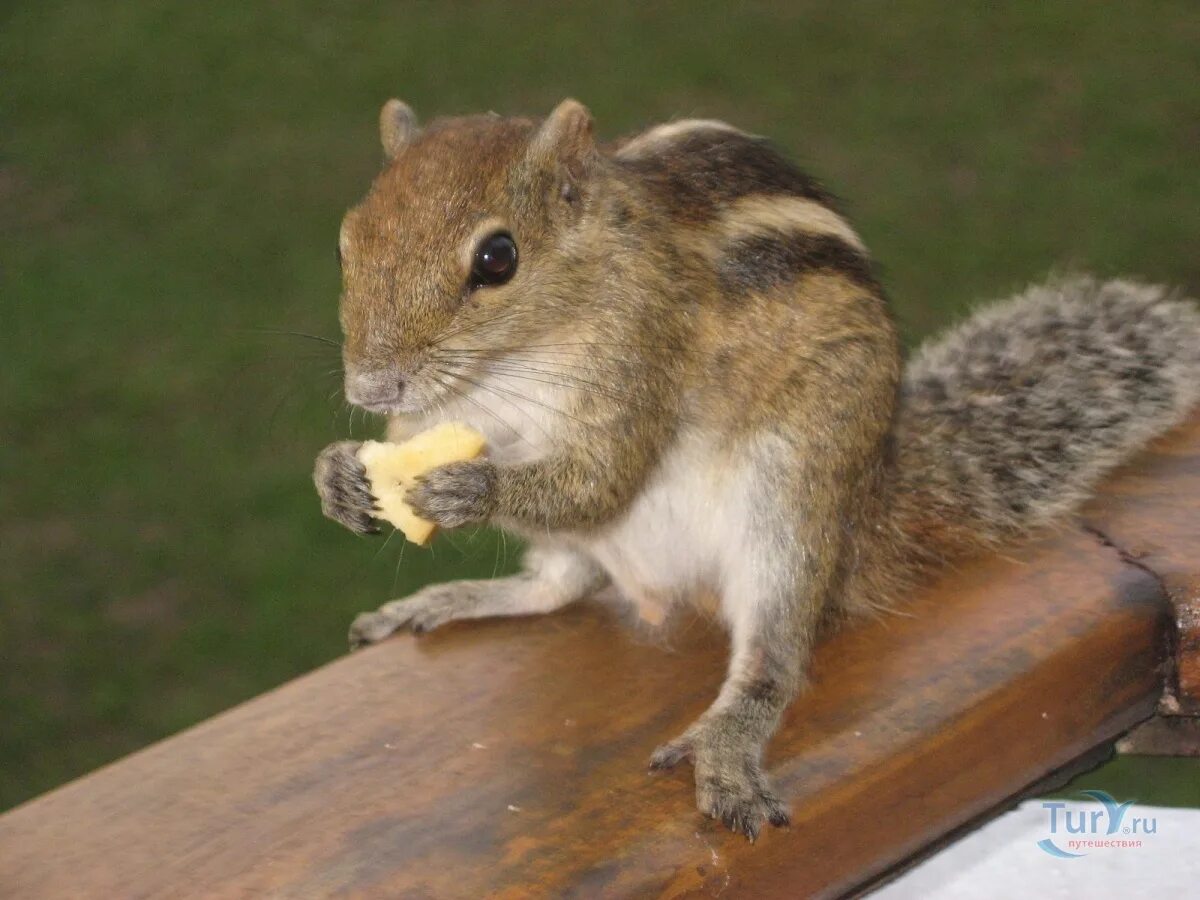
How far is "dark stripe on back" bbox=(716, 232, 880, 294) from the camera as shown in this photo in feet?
6.93

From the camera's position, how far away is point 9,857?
1603 millimetres

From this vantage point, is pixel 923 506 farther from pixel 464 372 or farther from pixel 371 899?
pixel 371 899

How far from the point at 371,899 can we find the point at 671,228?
96 cm

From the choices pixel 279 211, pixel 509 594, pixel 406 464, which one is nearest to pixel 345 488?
pixel 406 464

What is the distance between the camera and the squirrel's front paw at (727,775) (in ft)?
5.55

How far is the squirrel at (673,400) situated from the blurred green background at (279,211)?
119 cm

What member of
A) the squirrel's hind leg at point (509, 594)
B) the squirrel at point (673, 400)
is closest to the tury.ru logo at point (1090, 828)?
the squirrel at point (673, 400)

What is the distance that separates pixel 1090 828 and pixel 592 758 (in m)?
0.63

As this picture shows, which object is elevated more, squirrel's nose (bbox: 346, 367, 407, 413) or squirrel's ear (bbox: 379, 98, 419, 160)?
squirrel's ear (bbox: 379, 98, 419, 160)

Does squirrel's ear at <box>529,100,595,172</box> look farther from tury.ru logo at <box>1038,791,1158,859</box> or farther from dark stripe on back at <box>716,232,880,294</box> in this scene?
tury.ru logo at <box>1038,791,1158,859</box>

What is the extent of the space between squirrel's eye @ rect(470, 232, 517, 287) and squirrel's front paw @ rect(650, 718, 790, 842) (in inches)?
21.9

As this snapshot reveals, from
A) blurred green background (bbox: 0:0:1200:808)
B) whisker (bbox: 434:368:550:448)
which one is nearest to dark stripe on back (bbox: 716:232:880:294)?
whisker (bbox: 434:368:550:448)

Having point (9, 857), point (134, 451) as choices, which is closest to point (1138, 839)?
point (9, 857)

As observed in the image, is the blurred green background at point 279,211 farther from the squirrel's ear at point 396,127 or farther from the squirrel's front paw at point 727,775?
the squirrel's front paw at point 727,775
